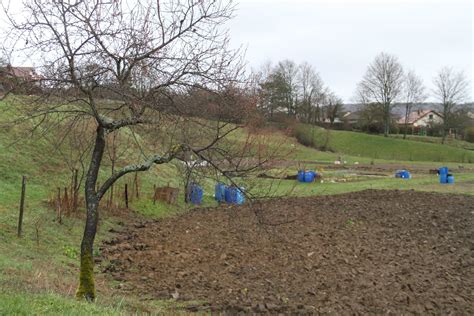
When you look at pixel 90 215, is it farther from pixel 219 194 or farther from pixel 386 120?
pixel 386 120

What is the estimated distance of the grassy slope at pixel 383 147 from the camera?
56125 mm

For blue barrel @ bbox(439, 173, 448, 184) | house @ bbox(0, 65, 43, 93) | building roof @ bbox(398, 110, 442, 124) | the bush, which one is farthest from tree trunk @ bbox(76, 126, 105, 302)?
building roof @ bbox(398, 110, 442, 124)

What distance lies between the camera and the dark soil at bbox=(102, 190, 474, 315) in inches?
308

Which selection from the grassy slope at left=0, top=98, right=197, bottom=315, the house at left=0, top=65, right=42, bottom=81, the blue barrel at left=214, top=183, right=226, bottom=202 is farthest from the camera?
the blue barrel at left=214, top=183, right=226, bottom=202

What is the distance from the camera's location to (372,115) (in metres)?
71.8

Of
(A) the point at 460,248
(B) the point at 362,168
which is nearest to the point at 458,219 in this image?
(A) the point at 460,248

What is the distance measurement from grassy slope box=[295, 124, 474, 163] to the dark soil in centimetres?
4082

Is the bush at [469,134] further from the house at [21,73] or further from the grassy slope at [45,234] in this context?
the house at [21,73]

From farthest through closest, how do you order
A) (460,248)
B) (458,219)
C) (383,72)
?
1. (383,72)
2. (458,219)
3. (460,248)

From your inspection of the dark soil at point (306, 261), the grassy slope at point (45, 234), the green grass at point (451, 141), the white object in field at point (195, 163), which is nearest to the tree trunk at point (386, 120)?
the green grass at point (451, 141)

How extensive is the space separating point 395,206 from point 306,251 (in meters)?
7.80

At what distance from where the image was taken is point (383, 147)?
61438mm

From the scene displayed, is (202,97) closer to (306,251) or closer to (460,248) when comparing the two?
(306,251)

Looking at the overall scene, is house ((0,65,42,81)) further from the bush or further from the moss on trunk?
the bush
